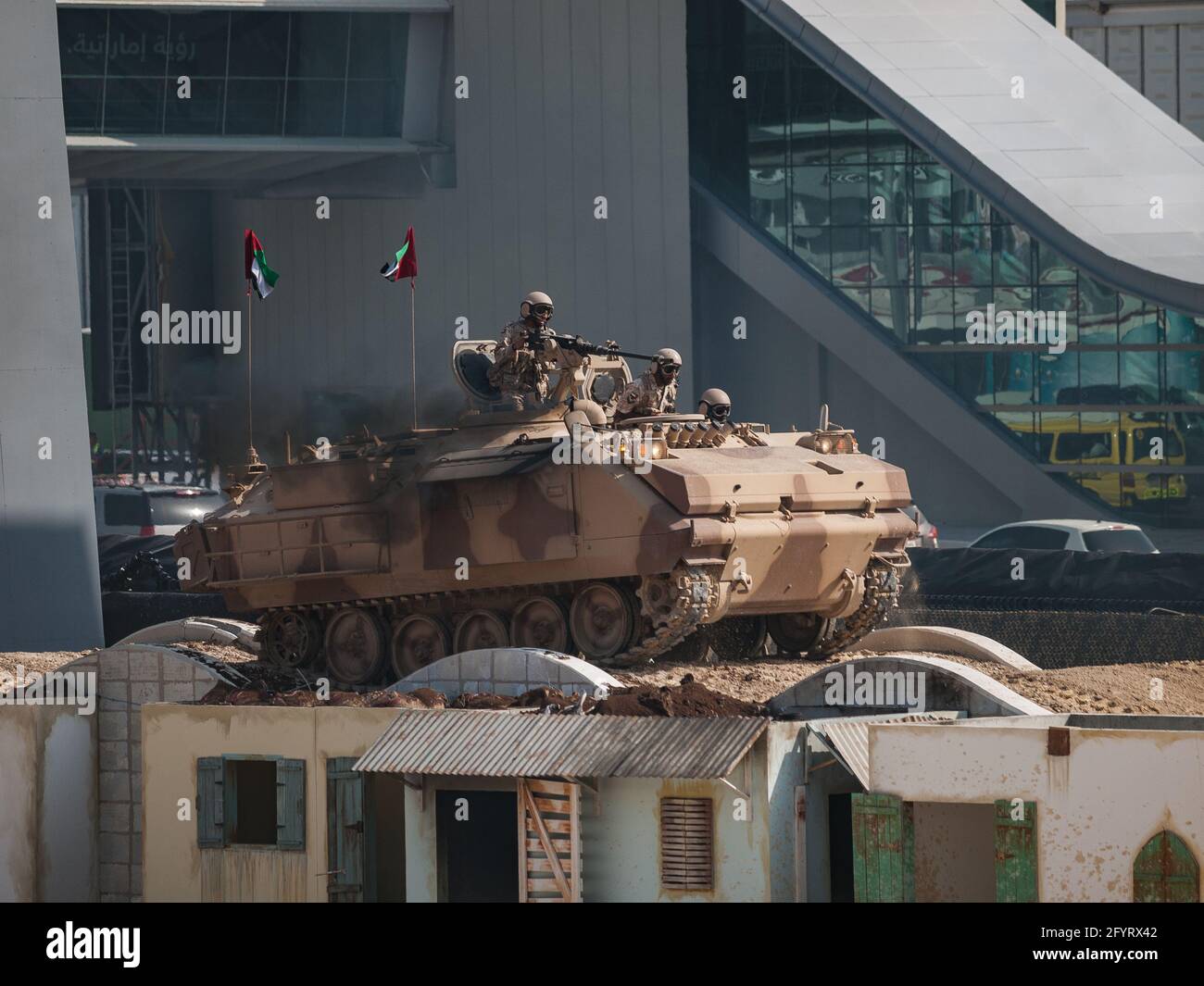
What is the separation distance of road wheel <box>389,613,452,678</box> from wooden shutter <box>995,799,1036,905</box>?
9675mm

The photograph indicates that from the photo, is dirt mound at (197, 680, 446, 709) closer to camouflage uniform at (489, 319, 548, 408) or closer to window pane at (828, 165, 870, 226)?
camouflage uniform at (489, 319, 548, 408)

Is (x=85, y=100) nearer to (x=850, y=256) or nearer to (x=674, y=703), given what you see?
(x=850, y=256)

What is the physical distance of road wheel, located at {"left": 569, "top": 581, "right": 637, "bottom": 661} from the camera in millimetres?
25969

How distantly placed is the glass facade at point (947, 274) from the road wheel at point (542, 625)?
1923cm

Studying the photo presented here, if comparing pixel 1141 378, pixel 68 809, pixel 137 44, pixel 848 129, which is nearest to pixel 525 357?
pixel 68 809

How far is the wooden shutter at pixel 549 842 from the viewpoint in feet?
68.2

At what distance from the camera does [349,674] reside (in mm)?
28469

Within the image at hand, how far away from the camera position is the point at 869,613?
27562mm

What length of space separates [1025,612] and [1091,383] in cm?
1553

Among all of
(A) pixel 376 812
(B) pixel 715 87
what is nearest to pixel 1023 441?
(B) pixel 715 87

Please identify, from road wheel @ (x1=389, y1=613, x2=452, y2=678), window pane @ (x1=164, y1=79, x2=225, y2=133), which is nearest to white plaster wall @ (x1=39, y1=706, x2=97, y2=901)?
road wheel @ (x1=389, y1=613, x2=452, y2=678)

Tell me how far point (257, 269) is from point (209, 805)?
11550 mm
